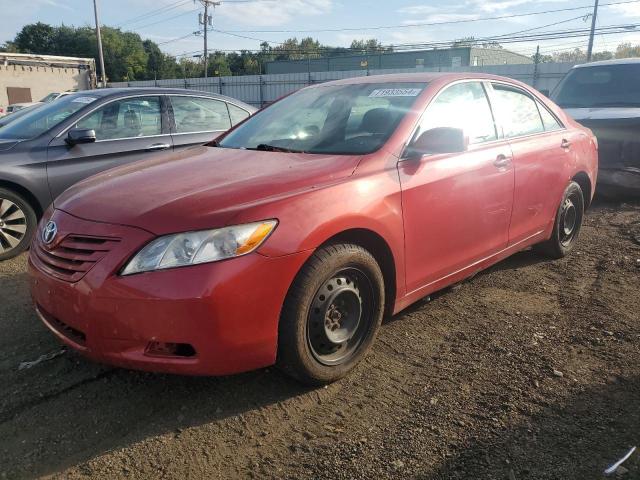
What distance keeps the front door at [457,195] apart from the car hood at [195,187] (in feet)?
1.67

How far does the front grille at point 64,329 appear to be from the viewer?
2.53 m

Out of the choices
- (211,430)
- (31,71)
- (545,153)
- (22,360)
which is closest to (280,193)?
(211,430)

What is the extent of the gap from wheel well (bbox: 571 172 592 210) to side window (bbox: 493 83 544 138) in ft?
2.57

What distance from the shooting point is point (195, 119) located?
6.20m

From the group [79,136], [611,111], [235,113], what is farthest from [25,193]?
[611,111]

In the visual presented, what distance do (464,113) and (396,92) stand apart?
539 mm

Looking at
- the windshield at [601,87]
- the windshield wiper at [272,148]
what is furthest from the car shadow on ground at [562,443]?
the windshield at [601,87]

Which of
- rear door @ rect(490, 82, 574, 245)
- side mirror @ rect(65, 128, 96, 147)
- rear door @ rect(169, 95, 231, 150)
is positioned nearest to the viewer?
rear door @ rect(490, 82, 574, 245)

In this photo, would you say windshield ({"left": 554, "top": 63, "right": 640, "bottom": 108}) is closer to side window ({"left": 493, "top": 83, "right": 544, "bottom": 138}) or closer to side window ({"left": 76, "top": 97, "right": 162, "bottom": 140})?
side window ({"left": 493, "top": 83, "right": 544, "bottom": 138})

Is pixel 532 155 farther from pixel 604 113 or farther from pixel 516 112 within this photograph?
pixel 604 113

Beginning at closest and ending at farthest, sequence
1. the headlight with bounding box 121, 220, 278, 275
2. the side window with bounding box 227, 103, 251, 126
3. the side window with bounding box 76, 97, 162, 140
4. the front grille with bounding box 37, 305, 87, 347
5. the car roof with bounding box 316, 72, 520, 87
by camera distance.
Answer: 1. the headlight with bounding box 121, 220, 278, 275
2. the front grille with bounding box 37, 305, 87, 347
3. the car roof with bounding box 316, 72, 520, 87
4. the side window with bounding box 76, 97, 162, 140
5. the side window with bounding box 227, 103, 251, 126

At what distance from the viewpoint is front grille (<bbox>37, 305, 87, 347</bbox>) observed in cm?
253

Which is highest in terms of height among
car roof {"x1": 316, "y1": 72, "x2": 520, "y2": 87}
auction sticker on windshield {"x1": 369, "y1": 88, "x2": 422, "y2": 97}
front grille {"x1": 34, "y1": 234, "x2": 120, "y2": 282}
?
car roof {"x1": 316, "y1": 72, "x2": 520, "y2": 87}

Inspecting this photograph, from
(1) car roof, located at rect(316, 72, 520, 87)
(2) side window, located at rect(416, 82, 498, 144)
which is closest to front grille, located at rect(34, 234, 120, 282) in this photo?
(2) side window, located at rect(416, 82, 498, 144)
